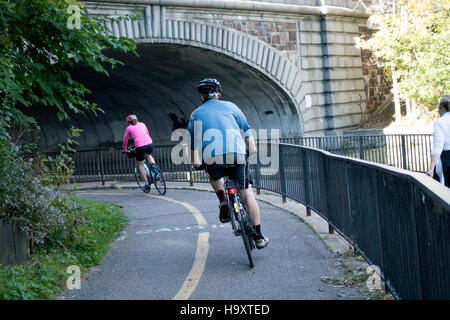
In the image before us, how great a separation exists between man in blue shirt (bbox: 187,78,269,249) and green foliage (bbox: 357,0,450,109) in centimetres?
1666

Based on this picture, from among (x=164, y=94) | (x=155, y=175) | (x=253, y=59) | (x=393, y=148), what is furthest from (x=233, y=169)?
(x=164, y=94)

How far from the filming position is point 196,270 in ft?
19.9

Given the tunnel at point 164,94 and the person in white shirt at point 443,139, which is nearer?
the person in white shirt at point 443,139

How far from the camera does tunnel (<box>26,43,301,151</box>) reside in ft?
74.1

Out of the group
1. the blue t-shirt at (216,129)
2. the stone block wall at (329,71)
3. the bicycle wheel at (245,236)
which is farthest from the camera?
the stone block wall at (329,71)

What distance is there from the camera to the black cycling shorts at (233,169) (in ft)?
20.7

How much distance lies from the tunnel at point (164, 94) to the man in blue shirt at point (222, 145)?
1408 centimetres

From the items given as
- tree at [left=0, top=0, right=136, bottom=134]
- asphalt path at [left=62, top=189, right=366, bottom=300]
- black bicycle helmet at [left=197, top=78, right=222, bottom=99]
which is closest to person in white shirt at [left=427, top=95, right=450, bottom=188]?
asphalt path at [left=62, top=189, right=366, bottom=300]

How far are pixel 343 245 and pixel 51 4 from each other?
4.78 meters

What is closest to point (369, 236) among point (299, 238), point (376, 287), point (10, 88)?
point (376, 287)

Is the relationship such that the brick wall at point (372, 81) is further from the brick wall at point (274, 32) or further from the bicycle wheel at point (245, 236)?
the bicycle wheel at point (245, 236)

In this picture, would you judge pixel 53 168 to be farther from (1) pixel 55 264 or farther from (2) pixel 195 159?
(2) pixel 195 159

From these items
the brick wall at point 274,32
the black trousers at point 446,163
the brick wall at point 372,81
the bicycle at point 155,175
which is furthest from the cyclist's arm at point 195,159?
the brick wall at point 372,81

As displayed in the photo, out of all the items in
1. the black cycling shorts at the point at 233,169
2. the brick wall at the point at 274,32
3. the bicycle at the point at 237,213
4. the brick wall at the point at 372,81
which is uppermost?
the brick wall at the point at 274,32
